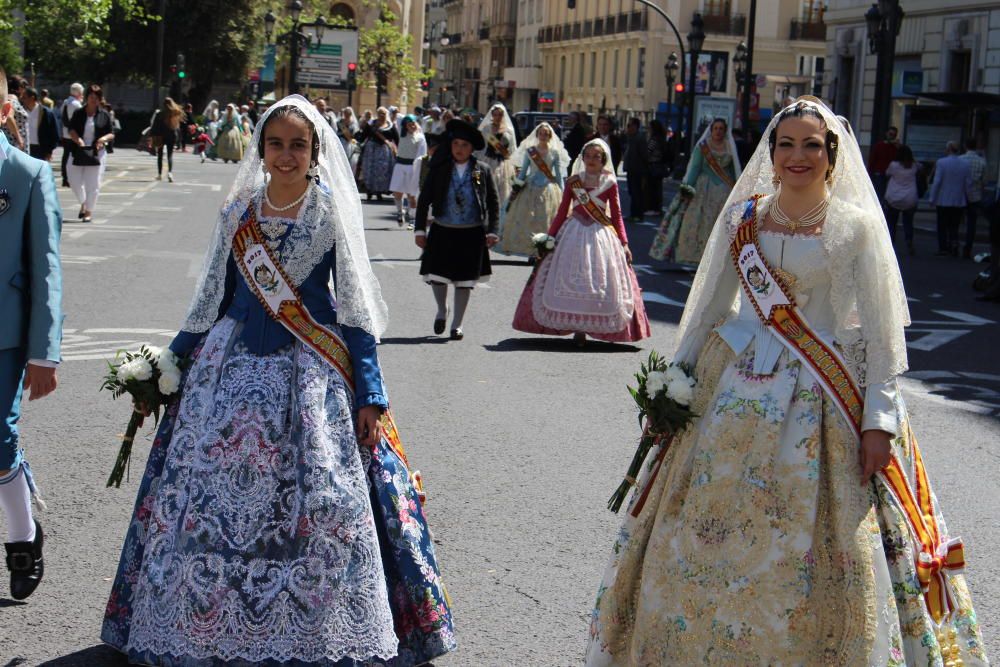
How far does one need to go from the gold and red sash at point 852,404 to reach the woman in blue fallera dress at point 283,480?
122 centimetres

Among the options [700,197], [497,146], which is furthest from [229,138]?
[700,197]

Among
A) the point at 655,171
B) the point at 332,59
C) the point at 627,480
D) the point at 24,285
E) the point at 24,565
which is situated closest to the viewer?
the point at 627,480

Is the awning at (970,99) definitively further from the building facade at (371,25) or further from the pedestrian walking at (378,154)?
the building facade at (371,25)

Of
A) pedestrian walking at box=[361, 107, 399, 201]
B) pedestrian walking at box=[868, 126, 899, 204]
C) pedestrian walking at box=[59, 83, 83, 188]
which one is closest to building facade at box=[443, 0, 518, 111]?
pedestrian walking at box=[361, 107, 399, 201]

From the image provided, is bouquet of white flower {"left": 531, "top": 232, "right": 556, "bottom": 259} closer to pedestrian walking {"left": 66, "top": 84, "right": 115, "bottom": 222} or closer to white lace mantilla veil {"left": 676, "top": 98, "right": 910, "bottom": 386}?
white lace mantilla veil {"left": 676, "top": 98, "right": 910, "bottom": 386}

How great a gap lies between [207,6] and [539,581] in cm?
5063

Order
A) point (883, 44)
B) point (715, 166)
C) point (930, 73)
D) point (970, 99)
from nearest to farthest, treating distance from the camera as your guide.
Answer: point (715, 166) → point (883, 44) → point (970, 99) → point (930, 73)

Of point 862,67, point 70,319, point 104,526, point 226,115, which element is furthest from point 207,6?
point 104,526

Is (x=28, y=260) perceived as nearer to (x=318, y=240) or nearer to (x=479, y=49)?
(x=318, y=240)

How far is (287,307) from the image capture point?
4680 mm

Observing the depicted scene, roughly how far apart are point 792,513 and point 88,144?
1799 centimetres

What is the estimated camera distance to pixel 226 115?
42.2 meters

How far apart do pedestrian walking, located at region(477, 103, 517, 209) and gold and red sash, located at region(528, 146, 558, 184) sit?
30.1 inches

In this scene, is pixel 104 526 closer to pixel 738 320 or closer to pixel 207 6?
pixel 738 320
